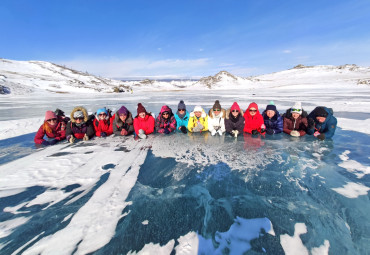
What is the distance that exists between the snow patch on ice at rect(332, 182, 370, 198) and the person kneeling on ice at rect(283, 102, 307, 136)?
2431 mm

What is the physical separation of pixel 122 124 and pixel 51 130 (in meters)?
1.81

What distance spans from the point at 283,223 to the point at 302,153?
2.39 meters

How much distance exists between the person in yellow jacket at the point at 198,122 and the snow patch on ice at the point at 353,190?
3560mm

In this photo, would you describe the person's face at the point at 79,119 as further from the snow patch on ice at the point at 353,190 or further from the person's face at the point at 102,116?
the snow patch on ice at the point at 353,190

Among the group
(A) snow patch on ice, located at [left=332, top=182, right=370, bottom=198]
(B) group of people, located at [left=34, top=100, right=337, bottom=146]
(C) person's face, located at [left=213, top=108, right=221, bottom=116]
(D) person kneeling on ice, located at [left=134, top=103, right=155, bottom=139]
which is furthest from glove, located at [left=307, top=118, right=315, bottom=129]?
(D) person kneeling on ice, located at [left=134, top=103, right=155, bottom=139]

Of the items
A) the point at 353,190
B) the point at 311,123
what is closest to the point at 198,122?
the point at 311,123

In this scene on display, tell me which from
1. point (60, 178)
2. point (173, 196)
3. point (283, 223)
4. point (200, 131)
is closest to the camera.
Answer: point (283, 223)

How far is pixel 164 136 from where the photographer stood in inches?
215

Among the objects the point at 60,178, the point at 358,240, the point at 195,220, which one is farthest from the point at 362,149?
the point at 60,178

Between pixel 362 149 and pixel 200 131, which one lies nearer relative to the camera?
pixel 362 149

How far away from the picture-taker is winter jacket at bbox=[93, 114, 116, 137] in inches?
215

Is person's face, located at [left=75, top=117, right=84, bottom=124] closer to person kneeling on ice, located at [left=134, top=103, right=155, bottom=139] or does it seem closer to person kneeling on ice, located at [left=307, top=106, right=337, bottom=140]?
person kneeling on ice, located at [left=134, top=103, right=155, bottom=139]

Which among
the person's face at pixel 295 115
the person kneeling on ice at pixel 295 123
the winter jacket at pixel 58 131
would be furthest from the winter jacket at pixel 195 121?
the winter jacket at pixel 58 131

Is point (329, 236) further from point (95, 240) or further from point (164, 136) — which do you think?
point (164, 136)
